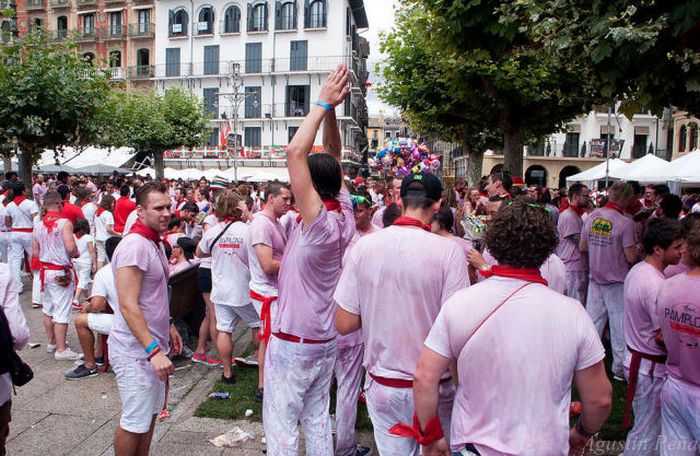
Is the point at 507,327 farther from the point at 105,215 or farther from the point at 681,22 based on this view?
the point at 105,215

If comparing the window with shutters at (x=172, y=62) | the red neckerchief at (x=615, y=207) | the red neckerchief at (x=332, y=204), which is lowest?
the red neckerchief at (x=615, y=207)

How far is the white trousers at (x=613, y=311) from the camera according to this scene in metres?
6.05

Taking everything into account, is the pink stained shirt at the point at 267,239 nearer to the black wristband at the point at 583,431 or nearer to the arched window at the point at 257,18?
the black wristband at the point at 583,431

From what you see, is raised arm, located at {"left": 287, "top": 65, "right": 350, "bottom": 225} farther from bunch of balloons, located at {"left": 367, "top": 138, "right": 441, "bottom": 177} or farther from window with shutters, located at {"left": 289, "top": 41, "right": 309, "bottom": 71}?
window with shutters, located at {"left": 289, "top": 41, "right": 309, "bottom": 71}

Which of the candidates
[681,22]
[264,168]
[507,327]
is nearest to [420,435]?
[507,327]

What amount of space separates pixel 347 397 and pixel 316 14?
42064mm

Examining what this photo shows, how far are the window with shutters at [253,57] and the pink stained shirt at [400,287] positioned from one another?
42890mm

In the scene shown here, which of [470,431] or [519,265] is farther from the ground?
[519,265]

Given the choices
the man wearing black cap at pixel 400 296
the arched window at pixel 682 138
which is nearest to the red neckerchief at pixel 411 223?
the man wearing black cap at pixel 400 296

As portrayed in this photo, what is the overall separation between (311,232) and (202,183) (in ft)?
42.5

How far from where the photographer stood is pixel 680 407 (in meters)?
3.18

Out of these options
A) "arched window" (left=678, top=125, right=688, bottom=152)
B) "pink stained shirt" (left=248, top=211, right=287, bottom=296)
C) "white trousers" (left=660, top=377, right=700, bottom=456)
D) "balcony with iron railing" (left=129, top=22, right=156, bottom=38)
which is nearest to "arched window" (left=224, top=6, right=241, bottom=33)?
"balcony with iron railing" (left=129, top=22, right=156, bottom=38)

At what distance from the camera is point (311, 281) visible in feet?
10.4

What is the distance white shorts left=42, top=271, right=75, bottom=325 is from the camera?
6395mm
